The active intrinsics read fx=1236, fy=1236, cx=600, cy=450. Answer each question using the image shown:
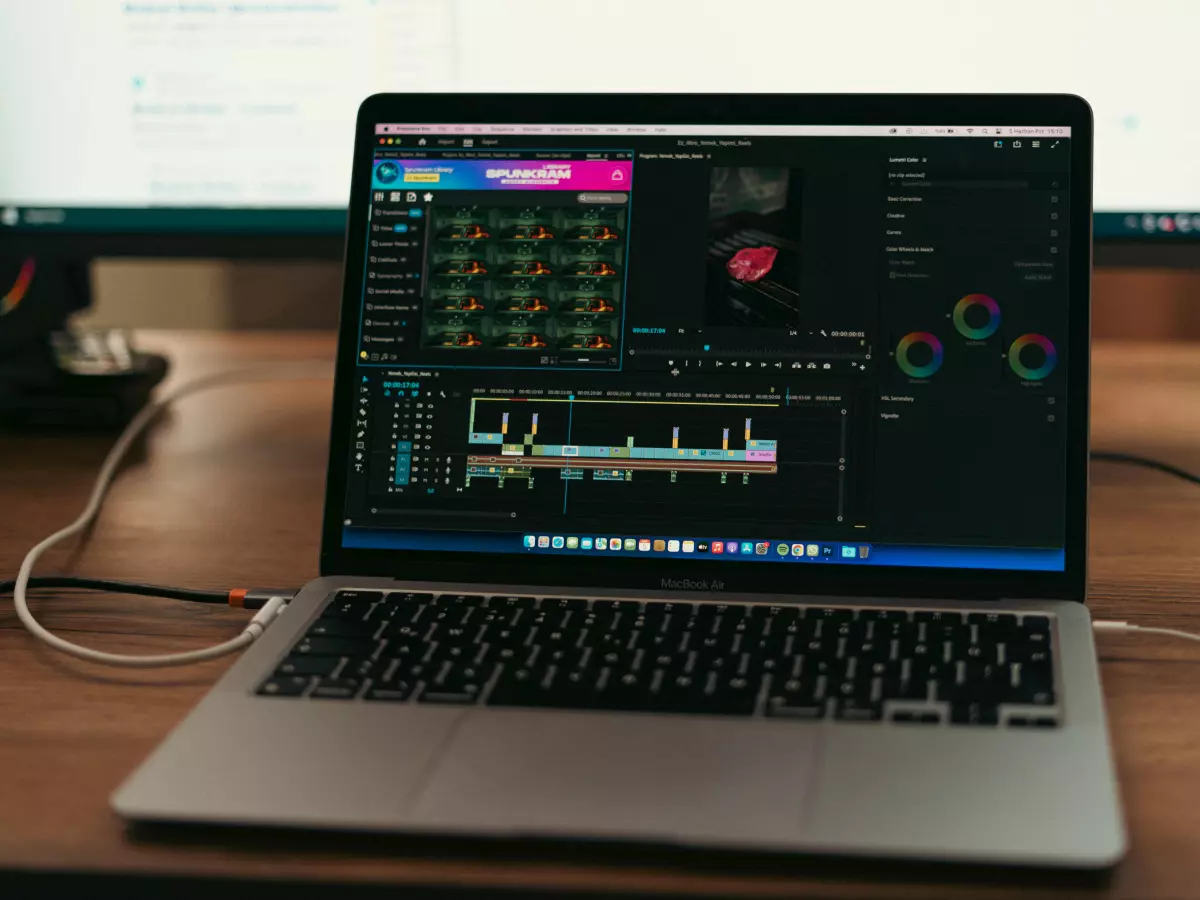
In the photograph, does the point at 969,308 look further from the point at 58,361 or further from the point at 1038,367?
the point at 58,361

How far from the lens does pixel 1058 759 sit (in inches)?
17.4

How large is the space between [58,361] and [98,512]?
0.88 feet

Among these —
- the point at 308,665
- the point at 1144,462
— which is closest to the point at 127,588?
the point at 308,665

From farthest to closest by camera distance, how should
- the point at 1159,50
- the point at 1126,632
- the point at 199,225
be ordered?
the point at 199,225 < the point at 1159,50 < the point at 1126,632

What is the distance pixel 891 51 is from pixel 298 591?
0.52 metres

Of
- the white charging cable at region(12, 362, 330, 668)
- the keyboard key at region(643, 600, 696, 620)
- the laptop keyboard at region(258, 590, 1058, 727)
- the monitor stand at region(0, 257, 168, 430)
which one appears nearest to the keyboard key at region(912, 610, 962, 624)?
the laptop keyboard at region(258, 590, 1058, 727)

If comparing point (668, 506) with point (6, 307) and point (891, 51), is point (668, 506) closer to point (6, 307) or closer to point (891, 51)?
point (891, 51)

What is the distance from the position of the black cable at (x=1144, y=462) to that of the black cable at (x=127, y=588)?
60 cm

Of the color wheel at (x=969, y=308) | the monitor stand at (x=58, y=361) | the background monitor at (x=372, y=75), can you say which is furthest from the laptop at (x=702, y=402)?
the monitor stand at (x=58, y=361)

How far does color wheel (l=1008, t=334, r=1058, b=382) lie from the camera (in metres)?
0.63

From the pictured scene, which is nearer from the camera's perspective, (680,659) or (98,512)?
(680,659)

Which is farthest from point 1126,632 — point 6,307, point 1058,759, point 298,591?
point 6,307

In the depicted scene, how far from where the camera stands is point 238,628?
614 mm

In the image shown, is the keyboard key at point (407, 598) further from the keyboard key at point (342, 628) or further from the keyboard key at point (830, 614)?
the keyboard key at point (830, 614)
